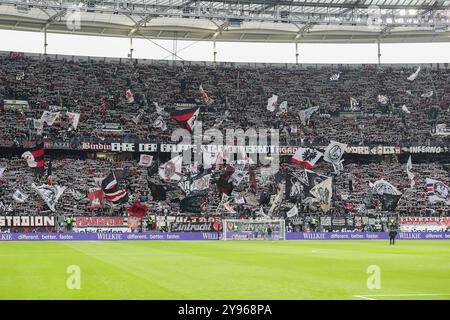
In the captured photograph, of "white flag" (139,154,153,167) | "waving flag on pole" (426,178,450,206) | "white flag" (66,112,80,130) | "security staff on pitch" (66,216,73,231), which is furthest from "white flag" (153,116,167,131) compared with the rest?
"waving flag on pole" (426,178,450,206)

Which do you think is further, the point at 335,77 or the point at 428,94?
the point at 335,77

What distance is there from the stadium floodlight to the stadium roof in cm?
1943

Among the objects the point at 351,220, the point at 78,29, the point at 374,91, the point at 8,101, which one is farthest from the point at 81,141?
the point at 374,91

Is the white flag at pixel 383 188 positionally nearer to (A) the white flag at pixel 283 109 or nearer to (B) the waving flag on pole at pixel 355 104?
(B) the waving flag on pole at pixel 355 104

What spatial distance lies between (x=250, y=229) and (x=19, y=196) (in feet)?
72.9

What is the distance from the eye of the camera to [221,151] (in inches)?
2933

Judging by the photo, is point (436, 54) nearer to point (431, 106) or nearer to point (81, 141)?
point (431, 106)

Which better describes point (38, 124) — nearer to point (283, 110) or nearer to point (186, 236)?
point (186, 236)

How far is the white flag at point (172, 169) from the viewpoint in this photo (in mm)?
72875

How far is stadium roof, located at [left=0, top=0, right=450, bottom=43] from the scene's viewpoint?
229 ft

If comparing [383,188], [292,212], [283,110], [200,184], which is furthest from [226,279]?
[283,110]

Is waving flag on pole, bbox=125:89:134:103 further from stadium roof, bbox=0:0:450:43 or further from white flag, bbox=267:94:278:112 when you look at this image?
white flag, bbox=267:94:278:112

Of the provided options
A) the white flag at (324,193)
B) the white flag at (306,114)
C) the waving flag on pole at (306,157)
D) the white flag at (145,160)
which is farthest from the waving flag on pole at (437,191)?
the white flag at (145,160)

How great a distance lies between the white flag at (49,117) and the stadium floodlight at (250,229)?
23174 mm
